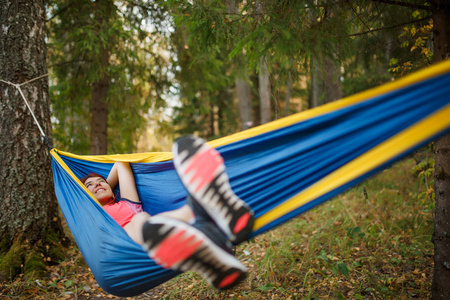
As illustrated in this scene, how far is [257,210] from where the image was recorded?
50.1 inches

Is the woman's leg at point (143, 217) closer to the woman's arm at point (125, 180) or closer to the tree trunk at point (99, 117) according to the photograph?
the woman's arm at point (125, 180)

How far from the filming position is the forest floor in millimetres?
1862

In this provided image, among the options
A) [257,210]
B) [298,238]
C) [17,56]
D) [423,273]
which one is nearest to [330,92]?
[298,238]

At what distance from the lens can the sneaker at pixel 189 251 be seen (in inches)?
43.4

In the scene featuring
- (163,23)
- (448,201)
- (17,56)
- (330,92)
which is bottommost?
(448,201)

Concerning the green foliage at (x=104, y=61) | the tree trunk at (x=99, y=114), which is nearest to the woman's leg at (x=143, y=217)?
the green foliage at (x=104, y=61)

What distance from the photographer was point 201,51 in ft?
7.41

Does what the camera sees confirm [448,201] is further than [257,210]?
Yes

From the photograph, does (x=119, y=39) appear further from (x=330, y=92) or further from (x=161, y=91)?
(x=330, y=92)

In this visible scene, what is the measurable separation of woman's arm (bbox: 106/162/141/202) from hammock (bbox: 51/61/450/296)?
31 cm

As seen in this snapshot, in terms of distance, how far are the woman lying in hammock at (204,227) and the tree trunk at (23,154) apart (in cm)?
137

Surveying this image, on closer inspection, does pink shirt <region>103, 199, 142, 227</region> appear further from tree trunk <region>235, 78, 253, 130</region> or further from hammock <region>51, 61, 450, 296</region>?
tree trunk <region>235, 78, 253, 130</region>

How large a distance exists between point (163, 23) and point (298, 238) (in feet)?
9.35

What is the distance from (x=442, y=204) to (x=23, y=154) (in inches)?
100
